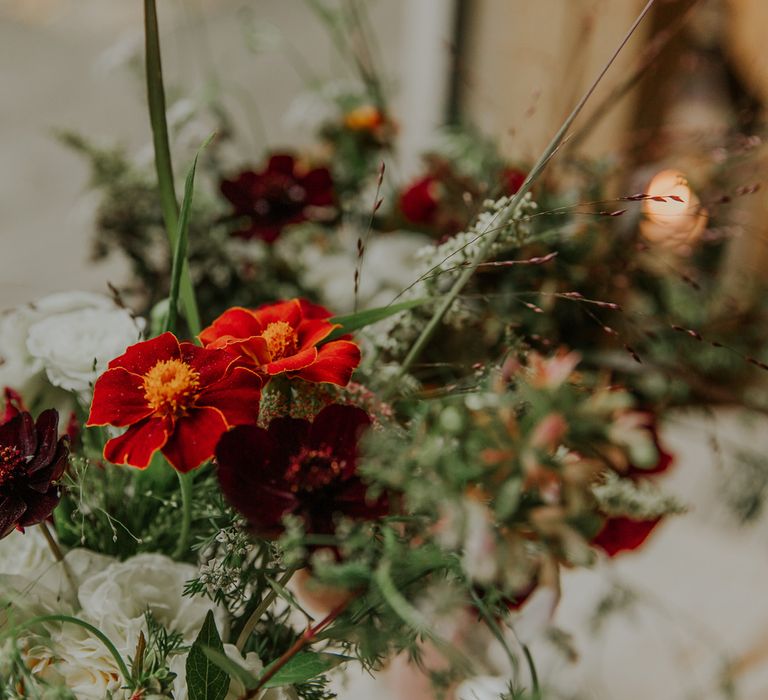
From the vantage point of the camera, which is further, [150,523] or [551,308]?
[551,308]

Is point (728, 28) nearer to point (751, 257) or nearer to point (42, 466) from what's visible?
point (751, 257)

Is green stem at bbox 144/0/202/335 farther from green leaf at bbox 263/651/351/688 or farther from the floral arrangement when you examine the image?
green leaf at bbox 263/651/351/688

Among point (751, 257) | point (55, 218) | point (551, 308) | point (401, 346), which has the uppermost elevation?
point (401, 346)

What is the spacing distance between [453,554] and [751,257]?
→ 1.37 meters

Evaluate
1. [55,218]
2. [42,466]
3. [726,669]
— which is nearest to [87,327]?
[42,466]

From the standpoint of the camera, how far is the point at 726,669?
434mm

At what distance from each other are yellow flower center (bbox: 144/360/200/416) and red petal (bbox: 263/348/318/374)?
3 cm

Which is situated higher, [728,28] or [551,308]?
[728,28]

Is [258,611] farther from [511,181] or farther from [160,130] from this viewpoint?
[511,181]

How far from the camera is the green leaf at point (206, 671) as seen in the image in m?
0.33

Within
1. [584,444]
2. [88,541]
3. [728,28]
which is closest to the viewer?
[584,444]

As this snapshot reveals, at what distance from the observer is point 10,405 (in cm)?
38

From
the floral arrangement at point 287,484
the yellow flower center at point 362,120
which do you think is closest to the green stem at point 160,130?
the floral arrangement at point 287,484

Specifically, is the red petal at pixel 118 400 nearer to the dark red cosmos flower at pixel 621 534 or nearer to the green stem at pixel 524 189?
the green stem at pixel 524 189
